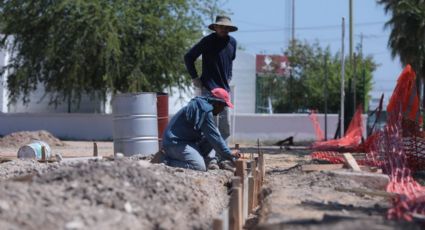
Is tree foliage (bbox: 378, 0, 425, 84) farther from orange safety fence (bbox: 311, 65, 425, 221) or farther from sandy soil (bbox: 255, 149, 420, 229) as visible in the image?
sandy soil (bbox: 255, 149, 420, 229)

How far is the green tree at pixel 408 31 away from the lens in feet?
108

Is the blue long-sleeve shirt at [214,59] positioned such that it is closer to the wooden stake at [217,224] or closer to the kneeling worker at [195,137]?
the kneeling worker at [195,137]

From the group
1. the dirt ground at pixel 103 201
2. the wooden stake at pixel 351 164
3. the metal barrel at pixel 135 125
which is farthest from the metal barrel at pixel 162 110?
the dirt ground at pixel 103 201

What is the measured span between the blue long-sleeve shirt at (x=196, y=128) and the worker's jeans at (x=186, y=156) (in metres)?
0.06

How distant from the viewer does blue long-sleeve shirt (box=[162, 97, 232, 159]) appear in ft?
29.7

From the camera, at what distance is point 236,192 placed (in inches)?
237

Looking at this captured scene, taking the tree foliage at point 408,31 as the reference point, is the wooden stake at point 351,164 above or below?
below

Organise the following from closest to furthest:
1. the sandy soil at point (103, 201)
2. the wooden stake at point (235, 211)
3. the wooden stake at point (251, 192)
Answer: the sandy soil at point (103, 201)
the wooden stake at point (235, 211)
the wooden stake at point (251, 192)

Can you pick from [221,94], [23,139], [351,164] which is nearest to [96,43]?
[23,139]

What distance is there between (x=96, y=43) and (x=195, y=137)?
1926 cm

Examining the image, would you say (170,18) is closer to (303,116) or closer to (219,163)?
(303,116)

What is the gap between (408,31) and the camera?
111 feet

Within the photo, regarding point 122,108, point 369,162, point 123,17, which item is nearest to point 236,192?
point 369,162

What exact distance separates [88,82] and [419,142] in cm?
2070
